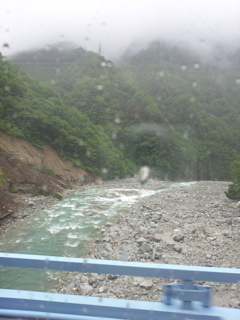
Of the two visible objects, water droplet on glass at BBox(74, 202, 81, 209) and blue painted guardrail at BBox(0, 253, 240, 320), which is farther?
water droplet on glass at BBox(74, 202, 81, 209)

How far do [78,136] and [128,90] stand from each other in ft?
83.0

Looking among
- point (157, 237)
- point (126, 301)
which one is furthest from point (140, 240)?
point (126, 301)

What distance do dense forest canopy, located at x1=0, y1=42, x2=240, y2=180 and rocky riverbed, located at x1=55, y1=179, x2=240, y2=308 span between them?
14.0 meters

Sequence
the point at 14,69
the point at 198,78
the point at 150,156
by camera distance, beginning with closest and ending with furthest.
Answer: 1. the point at 14,69
2. the point at 150,156
3. the point at 198,78

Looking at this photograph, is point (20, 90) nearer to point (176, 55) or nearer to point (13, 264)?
point (13, 264)

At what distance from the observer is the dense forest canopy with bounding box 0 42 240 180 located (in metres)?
23.9

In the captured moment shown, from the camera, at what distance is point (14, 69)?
25750mm

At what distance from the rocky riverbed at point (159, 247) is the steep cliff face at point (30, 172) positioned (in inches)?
185

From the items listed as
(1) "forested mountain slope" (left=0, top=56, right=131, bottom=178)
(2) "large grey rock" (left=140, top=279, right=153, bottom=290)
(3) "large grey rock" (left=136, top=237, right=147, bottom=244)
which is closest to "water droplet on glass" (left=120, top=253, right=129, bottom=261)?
(3) "large grey rock" (left=136, top=237, right=147, bottom=244)

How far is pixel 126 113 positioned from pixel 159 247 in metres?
40.4

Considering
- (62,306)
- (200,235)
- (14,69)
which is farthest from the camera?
(14,69)

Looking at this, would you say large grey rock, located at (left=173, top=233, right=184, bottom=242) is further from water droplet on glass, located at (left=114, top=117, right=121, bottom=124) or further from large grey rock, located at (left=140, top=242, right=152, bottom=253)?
water droplet on glass, located at (left=114, top=117, right=121, bottom=124)

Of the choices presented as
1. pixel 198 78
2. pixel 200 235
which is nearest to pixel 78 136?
pixel 200 235

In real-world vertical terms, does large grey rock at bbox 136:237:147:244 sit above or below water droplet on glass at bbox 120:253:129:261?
above
